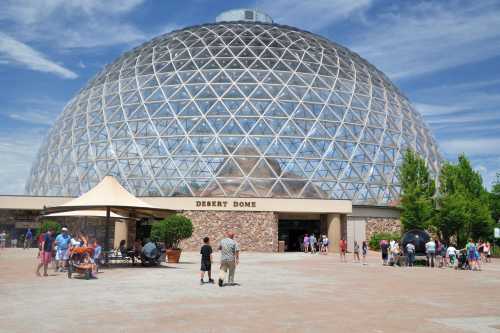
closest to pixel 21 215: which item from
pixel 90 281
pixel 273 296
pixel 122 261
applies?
pixel 122 261

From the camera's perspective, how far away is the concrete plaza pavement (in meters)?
8.28

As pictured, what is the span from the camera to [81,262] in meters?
16.2

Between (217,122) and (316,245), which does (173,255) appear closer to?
(217,122)

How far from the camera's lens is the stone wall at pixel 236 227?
33531 mm

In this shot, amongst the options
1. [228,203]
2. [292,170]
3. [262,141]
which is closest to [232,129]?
[262,141]

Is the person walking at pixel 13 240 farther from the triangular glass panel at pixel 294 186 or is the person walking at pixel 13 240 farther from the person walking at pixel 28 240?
the triangular glass panel at pixel 294 186

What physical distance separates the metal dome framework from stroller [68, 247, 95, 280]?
17472mm

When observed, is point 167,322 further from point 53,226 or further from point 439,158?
point 439,158

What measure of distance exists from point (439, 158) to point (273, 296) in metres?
38.6

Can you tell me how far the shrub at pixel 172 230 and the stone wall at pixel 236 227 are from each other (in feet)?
27.4

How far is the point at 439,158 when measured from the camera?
46438 millimetres

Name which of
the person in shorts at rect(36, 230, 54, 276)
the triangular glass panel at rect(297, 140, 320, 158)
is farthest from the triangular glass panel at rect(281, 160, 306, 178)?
the person in shorts at rect(36, 230, 54, 276)

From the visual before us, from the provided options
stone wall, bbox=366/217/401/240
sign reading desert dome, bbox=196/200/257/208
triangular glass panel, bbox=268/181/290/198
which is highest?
triangular glass panel, bbox=268/181/290/198

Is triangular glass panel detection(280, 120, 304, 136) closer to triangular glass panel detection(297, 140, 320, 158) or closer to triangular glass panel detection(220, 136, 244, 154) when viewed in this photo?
triangular glass panel detection(297, 140, 320, 158)
